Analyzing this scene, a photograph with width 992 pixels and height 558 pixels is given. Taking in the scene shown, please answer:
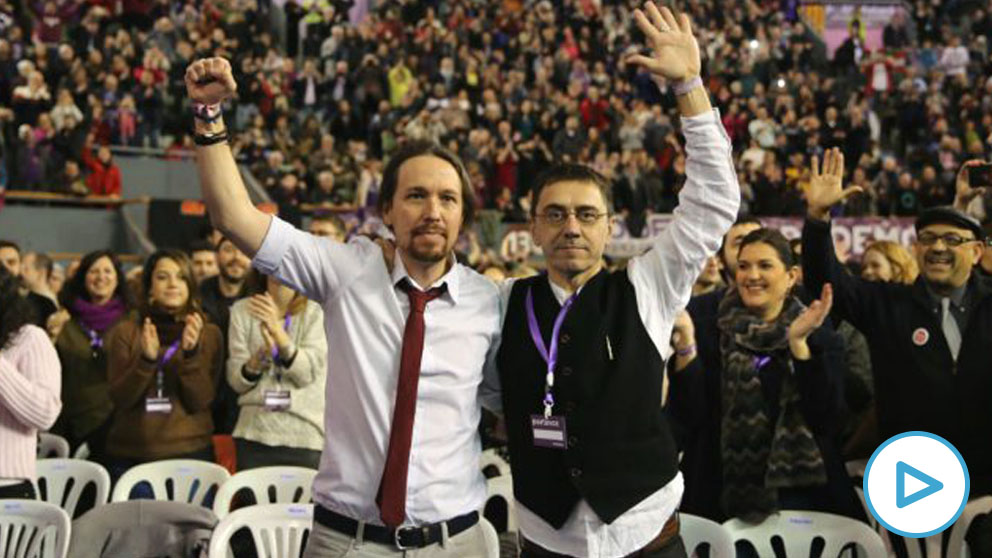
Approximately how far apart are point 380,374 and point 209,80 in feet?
2.33

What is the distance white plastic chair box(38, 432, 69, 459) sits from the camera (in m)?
5.62

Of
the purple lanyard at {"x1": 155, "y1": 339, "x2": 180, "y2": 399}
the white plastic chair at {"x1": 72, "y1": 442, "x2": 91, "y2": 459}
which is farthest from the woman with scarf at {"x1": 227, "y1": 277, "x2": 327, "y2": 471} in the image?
the white plastic chair at {"x1": 72, "y1": 442, "x2": 91, "y2": 459}

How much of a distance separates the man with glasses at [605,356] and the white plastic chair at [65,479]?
2815mm

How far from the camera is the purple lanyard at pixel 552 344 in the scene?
2.60 m

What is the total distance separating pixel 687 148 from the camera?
8.61 ft

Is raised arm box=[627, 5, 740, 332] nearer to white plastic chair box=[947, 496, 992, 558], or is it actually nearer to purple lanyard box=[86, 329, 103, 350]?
white plastic chair box=[947, 496, 992, 558]

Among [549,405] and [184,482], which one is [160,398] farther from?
[549,405]

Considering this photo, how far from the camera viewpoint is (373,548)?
8.23 feet

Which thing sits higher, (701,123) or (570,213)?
(701,123)

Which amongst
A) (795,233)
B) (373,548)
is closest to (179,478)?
(373,548)

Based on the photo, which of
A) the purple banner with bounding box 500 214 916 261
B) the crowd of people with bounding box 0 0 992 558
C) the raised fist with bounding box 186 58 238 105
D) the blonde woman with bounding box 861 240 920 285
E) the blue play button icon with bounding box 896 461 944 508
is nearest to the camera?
the raised fist with bounding box 186 58 238 105

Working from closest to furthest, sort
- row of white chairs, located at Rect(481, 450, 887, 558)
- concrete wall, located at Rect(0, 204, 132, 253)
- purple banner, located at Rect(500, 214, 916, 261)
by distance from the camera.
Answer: row of white chairs, located at Rect(481, 450, 887, 558) → concrete wall, located at Rect(0, 204, 132, 253) → purple banner, located at Rect(500, 214, 916, 261)

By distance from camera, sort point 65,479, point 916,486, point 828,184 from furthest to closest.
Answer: point 65,479, point 828,184, point 916,486

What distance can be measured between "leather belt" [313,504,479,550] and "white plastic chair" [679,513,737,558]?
1263 mm
